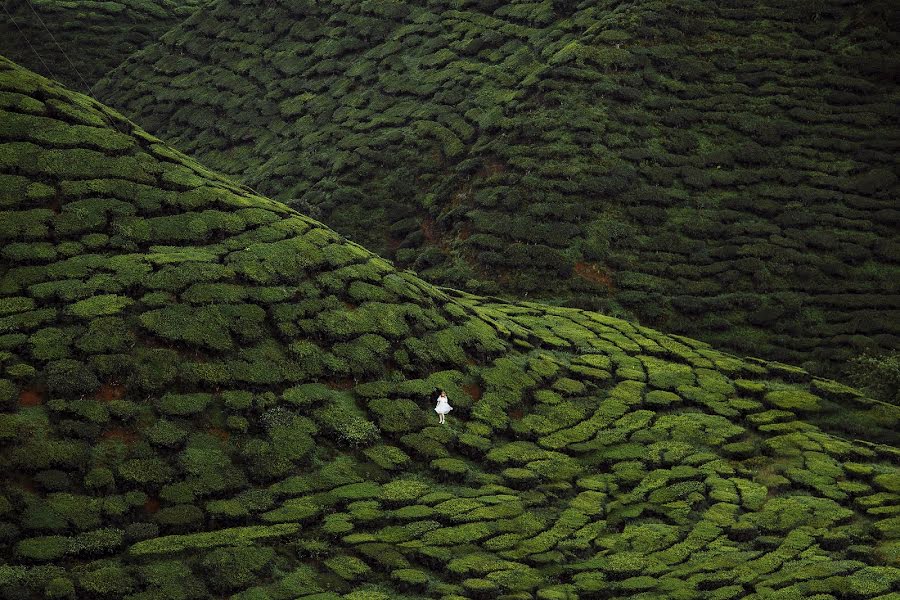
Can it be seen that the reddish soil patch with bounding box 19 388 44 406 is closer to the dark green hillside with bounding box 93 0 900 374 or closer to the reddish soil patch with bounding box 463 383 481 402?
the reddish soil patch with bounding box 463 383 481 402

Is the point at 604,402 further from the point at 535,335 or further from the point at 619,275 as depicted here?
the point at 619,275

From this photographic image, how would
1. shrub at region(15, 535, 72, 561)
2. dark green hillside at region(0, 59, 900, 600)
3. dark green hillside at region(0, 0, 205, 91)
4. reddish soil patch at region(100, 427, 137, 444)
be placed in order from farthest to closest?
dark green hillside at region(0, 0, 205, 91) → reddish soil patch at region(100, 427, 137, 444) → dark green hillside at region(0, 59, 900, 600) → shrub at region(15, 535, 72, 561)

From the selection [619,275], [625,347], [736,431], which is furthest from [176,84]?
[736,431]

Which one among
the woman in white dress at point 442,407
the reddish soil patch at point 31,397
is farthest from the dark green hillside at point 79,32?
the woman in white dress at point 442,407

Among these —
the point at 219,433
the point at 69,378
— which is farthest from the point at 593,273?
the point at 69,378

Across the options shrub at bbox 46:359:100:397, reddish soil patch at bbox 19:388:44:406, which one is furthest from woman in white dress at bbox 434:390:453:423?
reddish soil patch at bbox 19:388:44:406

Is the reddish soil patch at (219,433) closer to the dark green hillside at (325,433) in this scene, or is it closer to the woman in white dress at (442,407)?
the dark green hillside at (325,433)
